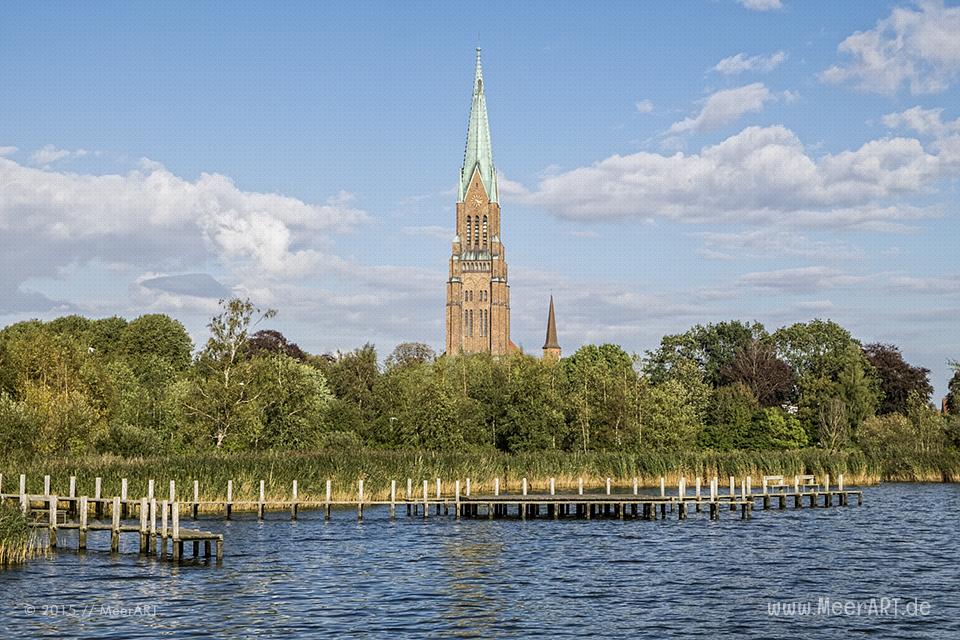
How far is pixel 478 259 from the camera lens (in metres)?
186

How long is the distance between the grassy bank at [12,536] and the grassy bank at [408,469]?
12303 mm

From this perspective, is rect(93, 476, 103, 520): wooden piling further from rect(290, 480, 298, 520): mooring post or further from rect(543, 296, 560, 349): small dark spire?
rect(543, 296, 560, 349): small dark spire

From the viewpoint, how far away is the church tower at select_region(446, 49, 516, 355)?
18212cm

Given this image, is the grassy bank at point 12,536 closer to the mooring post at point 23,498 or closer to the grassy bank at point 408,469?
the mooring post at point 23,498

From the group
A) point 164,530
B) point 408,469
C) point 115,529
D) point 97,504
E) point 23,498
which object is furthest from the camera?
point 408,469

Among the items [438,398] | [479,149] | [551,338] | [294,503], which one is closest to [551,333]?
[551,338]

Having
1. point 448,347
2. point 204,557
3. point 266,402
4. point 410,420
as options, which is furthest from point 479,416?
point 448,347

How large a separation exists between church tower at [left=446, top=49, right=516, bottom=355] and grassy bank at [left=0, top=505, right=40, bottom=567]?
14335cm

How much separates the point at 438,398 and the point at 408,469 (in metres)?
21.8

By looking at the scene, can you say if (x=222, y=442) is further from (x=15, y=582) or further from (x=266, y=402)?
(x=15, y=582)

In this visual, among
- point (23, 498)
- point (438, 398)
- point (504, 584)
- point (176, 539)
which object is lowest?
point (504, 584)

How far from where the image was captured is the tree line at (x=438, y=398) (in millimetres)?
63219

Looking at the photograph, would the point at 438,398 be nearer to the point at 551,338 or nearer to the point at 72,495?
the point at 72,495

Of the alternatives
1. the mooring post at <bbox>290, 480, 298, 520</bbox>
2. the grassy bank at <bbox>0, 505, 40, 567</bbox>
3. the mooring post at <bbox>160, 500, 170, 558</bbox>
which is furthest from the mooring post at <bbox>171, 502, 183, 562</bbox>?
the mooring post at <bbox>290, 480, 298, 520</bbox>
